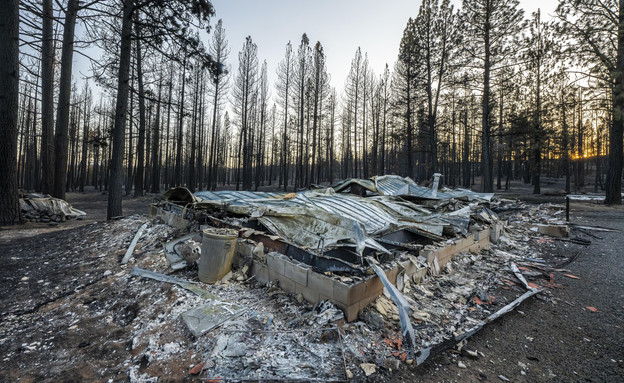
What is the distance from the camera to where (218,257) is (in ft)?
11.3

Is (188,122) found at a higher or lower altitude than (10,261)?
higher

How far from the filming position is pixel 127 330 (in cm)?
258

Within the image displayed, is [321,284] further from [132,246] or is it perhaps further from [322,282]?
[132,246]

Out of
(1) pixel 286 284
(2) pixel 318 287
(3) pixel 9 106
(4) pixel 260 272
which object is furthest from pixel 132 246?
(3) pixel 9 106

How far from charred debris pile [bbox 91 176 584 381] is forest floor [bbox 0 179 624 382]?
0.44 ft

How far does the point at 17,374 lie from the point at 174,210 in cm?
425

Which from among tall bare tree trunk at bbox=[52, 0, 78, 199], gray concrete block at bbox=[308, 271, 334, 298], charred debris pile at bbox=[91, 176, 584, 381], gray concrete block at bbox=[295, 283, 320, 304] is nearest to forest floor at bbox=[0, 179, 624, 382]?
charred debris pile at bbox=[91, 176, 584, 381]

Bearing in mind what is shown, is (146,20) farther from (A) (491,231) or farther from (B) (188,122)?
(B) (188,122)

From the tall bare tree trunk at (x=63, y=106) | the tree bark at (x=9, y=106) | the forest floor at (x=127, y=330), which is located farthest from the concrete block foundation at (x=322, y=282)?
the tall bare tree trunk at (x=63, y=106)

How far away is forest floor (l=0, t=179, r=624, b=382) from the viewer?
2156 millimetres

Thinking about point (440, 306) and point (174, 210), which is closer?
point (440, 306)

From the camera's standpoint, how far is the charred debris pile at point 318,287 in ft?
7.19

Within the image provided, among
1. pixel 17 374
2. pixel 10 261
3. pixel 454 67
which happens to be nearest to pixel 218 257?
pixel 17 374

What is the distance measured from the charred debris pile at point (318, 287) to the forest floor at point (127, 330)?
5.3 inches
